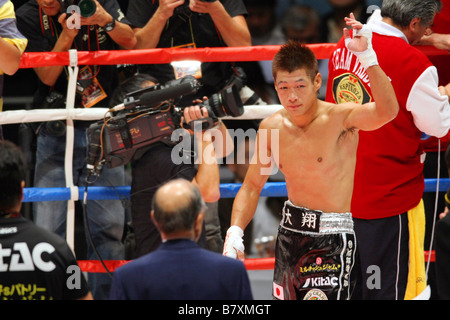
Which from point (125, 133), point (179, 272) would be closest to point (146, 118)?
point (125, 133)

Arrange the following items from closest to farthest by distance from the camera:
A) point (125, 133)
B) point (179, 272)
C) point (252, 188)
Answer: point (179, 272)
point (252, 188)
point (125, 133)

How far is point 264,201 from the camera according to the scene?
204 inches

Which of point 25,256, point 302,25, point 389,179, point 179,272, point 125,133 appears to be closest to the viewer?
point 179,272

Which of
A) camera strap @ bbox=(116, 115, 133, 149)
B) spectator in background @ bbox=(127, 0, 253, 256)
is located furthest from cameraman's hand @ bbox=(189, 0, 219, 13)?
camera strap @ bbox=(116, 115, 133, 149)

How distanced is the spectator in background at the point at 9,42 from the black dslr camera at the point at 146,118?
19.0 inches

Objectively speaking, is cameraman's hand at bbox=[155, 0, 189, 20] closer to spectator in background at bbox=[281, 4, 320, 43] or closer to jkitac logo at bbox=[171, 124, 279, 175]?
jkitac logo at bbox=[171, 124, 279, 175]

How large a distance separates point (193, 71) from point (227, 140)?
43 cm

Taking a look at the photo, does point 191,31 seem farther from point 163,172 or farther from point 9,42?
point 9,42

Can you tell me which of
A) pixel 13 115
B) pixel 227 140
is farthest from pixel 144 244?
pixel 13 115

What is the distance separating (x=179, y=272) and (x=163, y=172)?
1296 millimetres

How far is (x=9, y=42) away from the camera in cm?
329

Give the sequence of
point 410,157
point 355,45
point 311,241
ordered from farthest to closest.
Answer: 1. point 410,157
2. point 311,241
3. point 355,45

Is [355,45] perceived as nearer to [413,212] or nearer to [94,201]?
[413,212]

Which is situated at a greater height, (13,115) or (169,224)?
(13,115)
